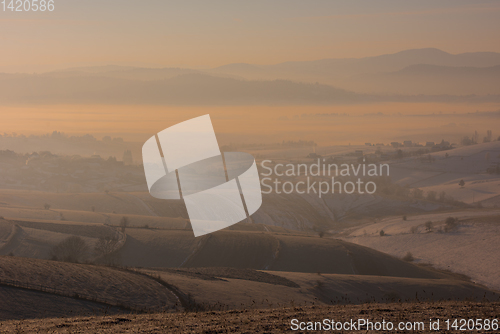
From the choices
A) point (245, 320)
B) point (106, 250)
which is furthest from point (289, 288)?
point (106, 250)

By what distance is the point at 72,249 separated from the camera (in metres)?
65.0

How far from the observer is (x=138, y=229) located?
81.8 m

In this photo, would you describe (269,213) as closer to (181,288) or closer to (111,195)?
(111,195)

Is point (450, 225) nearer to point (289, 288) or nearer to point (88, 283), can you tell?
point (289, 288)

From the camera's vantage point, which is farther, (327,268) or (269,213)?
(269,213)

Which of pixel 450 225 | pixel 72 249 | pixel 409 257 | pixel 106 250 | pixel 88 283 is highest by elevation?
pixel 88 283

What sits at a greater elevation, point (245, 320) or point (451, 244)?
point (245, 320)

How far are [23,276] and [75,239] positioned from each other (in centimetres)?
A: 3997

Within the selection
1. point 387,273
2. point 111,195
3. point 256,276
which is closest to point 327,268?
point 387,273

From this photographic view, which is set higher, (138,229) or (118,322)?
(118,322)

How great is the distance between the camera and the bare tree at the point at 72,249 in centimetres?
6363

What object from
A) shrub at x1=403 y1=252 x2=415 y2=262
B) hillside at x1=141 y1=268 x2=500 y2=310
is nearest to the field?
hillside at x1=141 y1=268 x2=500 y2=310

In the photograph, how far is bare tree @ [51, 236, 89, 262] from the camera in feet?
209

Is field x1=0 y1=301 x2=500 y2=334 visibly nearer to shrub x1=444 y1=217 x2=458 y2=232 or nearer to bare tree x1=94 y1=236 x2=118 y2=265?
bare tree x1=94 y1=236 x2=118 y2=265
